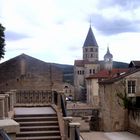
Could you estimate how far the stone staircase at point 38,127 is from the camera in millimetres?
11672

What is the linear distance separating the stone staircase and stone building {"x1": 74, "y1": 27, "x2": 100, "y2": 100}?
103 meters

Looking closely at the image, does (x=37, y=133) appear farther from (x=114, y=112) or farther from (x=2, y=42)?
(x=114, y=112)

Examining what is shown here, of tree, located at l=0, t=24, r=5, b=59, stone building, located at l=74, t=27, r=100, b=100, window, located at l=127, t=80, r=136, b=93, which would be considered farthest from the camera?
stone building, located at l=74, t=27, r=100, b=100

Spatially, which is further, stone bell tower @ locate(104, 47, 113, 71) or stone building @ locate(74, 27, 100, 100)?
stone bell tower @ locate(104, 47, 113, 71)

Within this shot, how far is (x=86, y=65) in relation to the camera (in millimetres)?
128125

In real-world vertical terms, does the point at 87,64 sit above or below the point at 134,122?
above

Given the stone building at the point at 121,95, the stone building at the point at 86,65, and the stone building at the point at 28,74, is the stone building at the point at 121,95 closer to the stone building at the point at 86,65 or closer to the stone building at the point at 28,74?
the stone building at the point at 28,74

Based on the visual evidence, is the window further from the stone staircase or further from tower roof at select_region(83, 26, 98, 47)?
tower roof at select_region(83, 26, 98, 47)

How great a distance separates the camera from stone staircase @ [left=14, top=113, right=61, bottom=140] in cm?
1167

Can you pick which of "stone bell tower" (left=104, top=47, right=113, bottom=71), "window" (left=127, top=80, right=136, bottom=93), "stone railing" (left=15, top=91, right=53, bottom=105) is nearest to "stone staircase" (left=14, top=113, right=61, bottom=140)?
"stone railing" (left=15, top=91, right=53, bottom=105)

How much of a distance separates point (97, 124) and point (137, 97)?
9.06m

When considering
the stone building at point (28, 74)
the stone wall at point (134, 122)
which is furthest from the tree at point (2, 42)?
the stone wall at point (134, 122)

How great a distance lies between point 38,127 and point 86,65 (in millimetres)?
116166

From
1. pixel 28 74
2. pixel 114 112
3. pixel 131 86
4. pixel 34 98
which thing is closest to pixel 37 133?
pixel 34 98
